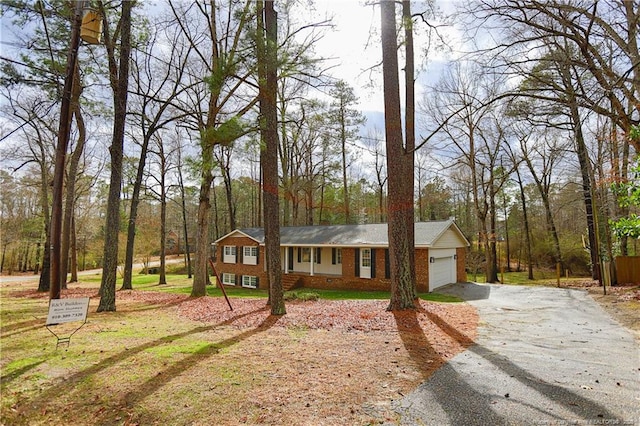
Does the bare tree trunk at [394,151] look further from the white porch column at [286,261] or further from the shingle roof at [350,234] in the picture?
the white porch column at [286,261]

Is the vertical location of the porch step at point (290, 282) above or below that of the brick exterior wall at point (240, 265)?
below

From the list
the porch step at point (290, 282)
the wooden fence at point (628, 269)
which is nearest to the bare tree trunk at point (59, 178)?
the porch step at point (290, 282)

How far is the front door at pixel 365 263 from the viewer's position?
1753 cm

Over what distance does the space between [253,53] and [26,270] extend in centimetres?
3897

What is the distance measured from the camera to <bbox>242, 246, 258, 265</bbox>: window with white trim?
2183 cm

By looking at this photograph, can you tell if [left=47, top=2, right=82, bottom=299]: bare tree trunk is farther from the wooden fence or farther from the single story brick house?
the wooden fence

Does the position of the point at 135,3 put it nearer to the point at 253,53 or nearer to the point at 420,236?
the point at 253,53

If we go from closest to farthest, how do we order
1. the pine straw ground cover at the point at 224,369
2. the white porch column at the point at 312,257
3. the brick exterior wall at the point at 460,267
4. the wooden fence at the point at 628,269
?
the pine straw ground cover at the point at 224,369
the wooden fence at the point at 628,269
the brick exterior wall at the point at 460,267
the white porch column at the point at 312,257

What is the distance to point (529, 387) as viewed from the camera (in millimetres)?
3990

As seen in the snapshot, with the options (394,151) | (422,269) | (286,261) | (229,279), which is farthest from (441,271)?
(229,279)

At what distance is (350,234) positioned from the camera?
19438 millimetres

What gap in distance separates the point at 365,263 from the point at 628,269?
38.5ft

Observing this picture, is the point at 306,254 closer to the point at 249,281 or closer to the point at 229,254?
the point at 249,281

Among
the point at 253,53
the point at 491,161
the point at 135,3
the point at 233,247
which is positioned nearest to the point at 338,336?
the point at 253,53
